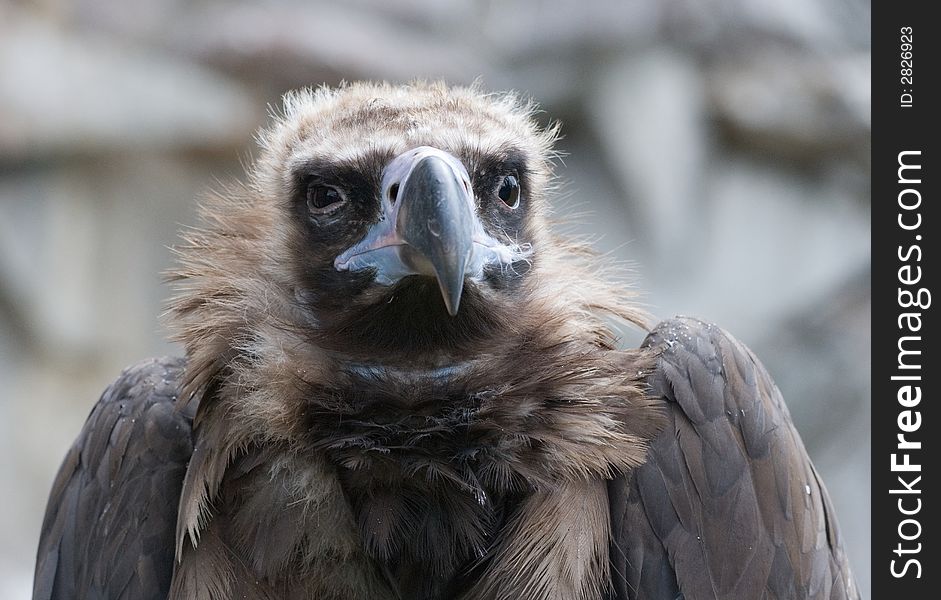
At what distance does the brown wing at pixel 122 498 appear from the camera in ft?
9.09

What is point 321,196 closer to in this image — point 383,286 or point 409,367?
point 383,286

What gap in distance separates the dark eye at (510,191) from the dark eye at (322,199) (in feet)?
1.35

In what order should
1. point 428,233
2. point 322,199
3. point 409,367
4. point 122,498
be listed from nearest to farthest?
point 428,233
point 409,367
point 322,199
point 122,498

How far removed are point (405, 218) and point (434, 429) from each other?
1.63 feet

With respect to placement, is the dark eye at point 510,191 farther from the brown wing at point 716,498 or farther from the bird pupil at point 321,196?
the brown wing at point 716,498

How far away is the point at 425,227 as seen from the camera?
2.29 meters

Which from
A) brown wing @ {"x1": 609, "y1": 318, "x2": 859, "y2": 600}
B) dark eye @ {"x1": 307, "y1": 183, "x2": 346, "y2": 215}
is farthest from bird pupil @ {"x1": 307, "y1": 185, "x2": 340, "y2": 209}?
brown wing @ {"x1": 609, "y1": 318, "x2": 859, "y2": 600}

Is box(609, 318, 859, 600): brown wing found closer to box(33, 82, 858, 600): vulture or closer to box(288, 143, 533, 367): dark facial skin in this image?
box(33, 82, 858, 600): vulture

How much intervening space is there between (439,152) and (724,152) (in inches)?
259

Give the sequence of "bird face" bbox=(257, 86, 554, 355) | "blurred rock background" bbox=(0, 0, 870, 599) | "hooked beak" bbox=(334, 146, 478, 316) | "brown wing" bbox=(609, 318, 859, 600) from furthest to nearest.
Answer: "blurred rock background" bbox=(0, 0, 870, 599), "brown wing" bbox=(609, 318, 859, 600), "bird face" bbox=(257, 86, 554, 355), "hooked beak" bbox=(334, 146, 478, 316)

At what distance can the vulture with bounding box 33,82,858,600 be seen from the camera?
8.09 feet

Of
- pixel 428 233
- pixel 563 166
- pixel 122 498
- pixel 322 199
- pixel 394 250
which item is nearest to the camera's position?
pixel 428 233

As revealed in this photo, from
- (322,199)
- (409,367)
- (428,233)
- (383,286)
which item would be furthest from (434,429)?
(322,199)

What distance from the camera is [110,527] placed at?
2836 millimetres
